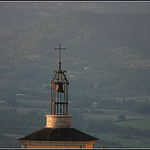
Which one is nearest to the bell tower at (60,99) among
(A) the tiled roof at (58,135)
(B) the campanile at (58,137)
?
(B) the campanile at (58,137)

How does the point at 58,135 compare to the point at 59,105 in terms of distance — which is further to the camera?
the point at 59,105

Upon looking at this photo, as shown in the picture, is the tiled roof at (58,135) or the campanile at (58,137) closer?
the campanile at (58,137)

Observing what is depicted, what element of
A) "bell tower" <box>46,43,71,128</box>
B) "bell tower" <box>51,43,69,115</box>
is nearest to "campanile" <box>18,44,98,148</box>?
"bell tower" <box>46,43,71,128</box>

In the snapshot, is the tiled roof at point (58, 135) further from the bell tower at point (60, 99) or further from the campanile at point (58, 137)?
the bell tower at point (60, 99)

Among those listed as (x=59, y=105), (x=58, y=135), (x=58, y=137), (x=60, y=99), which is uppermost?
(x=60, y=99)

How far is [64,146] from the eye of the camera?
3144 centimetres

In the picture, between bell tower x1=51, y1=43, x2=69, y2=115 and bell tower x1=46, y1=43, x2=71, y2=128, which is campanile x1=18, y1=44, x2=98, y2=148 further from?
bell tower x1=51, y1=43, x2=69, y2=115

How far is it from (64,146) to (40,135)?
1.62 metres

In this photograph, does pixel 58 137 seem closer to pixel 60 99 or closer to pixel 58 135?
pixel 58 135

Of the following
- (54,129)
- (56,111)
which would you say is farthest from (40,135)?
(56,111)

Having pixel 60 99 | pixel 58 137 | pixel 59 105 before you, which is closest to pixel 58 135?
pixel 58 137

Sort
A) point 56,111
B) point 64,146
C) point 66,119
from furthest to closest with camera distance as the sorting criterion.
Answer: point 56,111 < point 66,119 < point 64,146

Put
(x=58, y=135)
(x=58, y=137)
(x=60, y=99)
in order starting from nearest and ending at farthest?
1. (x=58, y=137)
2. (x=58, y=135)
3. (x=60, y=99)

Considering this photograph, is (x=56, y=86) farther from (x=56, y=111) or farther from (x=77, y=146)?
(x=77, y=146)
